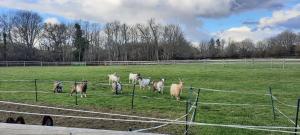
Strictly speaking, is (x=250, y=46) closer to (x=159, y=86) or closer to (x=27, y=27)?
(x=27, y=27)

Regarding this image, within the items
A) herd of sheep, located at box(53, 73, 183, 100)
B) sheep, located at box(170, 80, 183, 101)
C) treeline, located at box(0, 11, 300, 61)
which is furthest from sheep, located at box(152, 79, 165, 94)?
treeline, located at box(0, 11, 300, 61)

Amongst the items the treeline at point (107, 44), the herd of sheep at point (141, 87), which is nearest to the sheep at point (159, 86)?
the herd of sheep at point (141, 87)

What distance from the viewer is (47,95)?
23.2 m

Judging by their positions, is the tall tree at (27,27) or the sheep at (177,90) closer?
the sheep at (177,90)

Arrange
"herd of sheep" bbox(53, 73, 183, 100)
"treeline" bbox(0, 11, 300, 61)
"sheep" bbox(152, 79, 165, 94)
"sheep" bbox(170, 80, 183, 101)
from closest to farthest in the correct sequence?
"sheep" bbox(170, 80, 183, 101), "herd of sheep" bbox(53, 73, 183, 100), "sheep" bbox(152, 79, 165, 94), "treeline" bbox(0, 11, 300, 61)

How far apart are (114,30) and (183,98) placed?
109 metres

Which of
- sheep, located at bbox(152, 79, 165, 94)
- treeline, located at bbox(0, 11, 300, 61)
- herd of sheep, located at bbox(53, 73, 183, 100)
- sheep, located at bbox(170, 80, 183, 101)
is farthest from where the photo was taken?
treeline, located at bbox(0, 11, 300, 61)

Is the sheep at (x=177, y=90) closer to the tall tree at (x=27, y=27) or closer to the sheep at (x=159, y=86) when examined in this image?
the sheep at (x=159, y=86)

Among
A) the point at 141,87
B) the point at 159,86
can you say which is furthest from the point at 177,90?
the point at 141,87

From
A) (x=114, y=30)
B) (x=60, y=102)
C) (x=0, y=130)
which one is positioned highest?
(x=114, y=30)

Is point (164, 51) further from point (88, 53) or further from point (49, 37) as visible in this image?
point (49, 37)

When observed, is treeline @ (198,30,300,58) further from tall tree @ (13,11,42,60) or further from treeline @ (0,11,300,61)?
tall tree @ (13,11,42,60)

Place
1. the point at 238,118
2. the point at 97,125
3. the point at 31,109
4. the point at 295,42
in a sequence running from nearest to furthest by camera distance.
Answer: the point at 97,125
the point at 238,118
the point at 31,109
the point at 295,42

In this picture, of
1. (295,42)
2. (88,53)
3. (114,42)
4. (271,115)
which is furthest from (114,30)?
(271,115)
